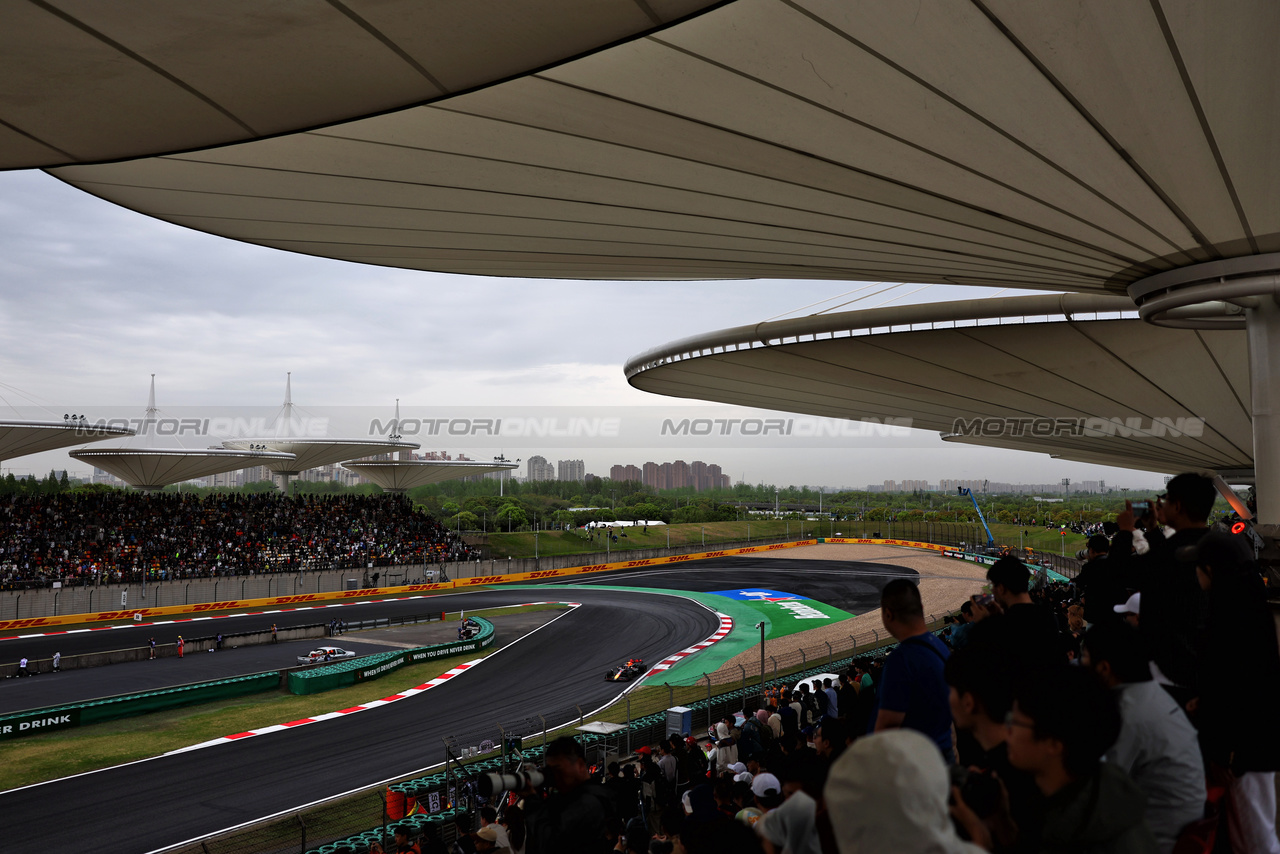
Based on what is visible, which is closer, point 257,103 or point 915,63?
point 257,103

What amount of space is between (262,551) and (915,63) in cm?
4654

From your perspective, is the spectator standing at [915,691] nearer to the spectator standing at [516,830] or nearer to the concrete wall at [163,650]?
the spectator standing at [516,830]

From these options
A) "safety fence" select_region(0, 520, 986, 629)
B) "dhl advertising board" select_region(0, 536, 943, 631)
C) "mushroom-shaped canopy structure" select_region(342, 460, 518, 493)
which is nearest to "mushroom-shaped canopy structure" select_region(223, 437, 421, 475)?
"mushroom-shaped canopy structure" select_region(342, 460, 518, 493)

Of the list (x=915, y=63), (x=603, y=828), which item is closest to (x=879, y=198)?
(x=915, y=63)

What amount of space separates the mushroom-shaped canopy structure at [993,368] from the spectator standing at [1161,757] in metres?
8.93

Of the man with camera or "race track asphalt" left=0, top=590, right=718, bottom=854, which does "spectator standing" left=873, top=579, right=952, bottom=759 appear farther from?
"race track asphalt" left=0, top=590, right=718, bottom=854

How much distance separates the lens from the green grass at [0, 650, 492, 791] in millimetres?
16766

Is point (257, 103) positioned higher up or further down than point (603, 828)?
higher up

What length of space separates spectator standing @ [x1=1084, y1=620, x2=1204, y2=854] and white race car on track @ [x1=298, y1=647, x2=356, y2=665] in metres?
27.2

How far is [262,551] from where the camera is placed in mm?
44000

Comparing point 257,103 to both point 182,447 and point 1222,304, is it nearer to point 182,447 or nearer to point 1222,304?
point 1222,304

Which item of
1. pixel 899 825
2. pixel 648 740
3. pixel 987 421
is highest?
pixel 987 421

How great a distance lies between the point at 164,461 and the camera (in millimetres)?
51812

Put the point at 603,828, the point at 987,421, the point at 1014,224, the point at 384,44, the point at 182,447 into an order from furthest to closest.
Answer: the point at 182,447, the point at 987,421, the point at 1014,224, the point at 603,828, the point at 384,44
